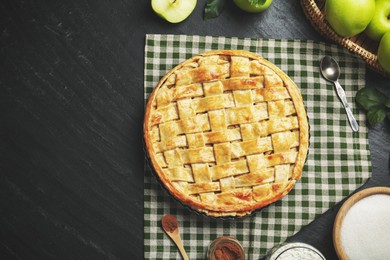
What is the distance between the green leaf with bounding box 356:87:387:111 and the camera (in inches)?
68.0

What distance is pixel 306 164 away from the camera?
1744 mm

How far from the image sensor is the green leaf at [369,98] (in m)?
1.73

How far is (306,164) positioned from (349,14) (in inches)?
19.9

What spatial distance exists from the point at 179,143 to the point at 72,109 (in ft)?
1.35

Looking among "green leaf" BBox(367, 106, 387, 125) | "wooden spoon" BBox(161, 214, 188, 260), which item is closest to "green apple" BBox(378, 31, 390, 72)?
"green leaf" BBox(367, 106, 387, 125)

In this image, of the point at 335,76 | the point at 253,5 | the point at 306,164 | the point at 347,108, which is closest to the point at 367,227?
the point at 306,164

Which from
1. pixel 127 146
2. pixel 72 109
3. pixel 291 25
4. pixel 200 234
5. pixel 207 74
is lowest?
pixel 200 234

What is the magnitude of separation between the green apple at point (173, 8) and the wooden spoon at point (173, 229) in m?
0.66

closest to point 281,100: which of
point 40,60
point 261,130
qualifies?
point 261,130

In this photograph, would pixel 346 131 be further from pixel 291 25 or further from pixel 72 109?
pixel 72 109

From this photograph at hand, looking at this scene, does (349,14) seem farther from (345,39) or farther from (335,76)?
(335,76)

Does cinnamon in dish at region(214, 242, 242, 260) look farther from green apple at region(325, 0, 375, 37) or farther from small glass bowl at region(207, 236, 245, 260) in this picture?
green apple at region(325, 0, 375, 37)

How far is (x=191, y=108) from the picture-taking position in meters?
1.63

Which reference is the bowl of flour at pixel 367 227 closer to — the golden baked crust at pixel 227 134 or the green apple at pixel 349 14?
the golden baked crust at pixel 227 134
